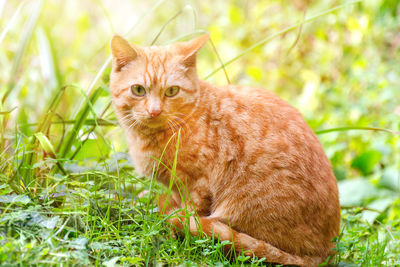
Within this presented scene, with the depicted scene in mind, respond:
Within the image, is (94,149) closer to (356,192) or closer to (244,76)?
(356,192)

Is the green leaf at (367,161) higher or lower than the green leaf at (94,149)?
lower

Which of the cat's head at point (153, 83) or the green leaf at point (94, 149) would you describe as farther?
the green leaf at point (94, 149)

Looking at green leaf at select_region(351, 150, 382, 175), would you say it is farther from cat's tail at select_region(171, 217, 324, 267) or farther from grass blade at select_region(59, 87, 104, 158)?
grass blade at select_region(59, 87, 104, 158)

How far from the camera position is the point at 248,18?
5.93 m

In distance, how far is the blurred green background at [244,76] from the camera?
230 cm

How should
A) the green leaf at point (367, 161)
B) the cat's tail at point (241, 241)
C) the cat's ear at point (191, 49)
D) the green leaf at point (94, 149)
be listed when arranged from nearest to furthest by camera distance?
the cat's tail at point (241, 241) < the cat's ear at point (191, 49) < the green leaf at point (94, 149) < the green leaf at point (367, 161)

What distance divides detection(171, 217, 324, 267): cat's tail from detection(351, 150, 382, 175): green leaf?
1949 millimetres

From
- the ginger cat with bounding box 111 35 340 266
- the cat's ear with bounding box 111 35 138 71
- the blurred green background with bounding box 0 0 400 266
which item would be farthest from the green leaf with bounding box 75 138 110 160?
the cat's ear with bounding box 111 35 138 71

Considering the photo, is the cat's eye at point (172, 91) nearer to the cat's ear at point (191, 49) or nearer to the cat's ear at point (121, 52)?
the cat's ear at point (191, 49)

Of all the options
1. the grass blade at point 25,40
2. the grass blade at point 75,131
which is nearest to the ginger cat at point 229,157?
the grass blade at point 75,131

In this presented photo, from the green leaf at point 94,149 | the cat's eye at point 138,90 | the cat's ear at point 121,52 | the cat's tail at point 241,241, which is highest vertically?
the cat's ear at point 121,52

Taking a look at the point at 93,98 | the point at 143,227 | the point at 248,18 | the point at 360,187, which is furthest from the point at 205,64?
the point at 143,227

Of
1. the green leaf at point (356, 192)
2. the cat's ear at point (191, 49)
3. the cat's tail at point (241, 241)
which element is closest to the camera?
the cat's tail at point (241, 241)

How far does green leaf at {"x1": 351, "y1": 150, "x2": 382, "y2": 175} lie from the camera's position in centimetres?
360
